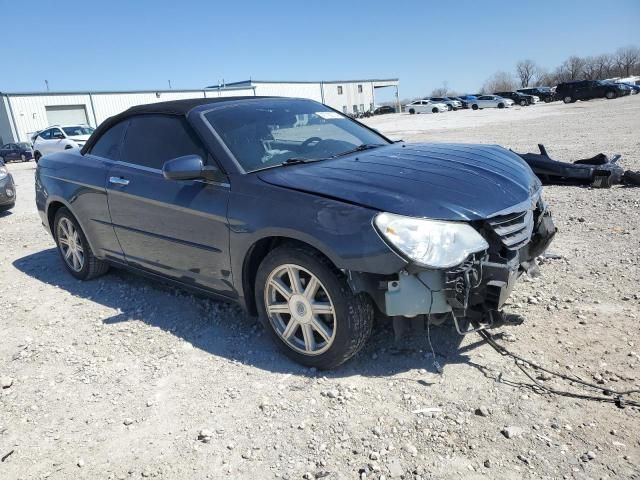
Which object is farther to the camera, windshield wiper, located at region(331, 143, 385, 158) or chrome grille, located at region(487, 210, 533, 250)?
windshield wiper, located at region(331, 143, 385, 158)

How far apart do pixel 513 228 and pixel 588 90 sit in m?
46.5

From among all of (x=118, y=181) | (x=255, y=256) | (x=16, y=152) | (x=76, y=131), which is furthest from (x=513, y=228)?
(x=16, y=152)

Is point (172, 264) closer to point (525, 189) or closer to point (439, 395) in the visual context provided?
point (439, 395)

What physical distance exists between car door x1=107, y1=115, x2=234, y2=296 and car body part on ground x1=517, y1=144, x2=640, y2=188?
508cm

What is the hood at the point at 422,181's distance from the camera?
273 centimetres

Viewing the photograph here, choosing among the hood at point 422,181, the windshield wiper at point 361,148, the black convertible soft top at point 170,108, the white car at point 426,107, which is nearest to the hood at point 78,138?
the black convertible soft top at point 170,108

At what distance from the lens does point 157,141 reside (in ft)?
13.0

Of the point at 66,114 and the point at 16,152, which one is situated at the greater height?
the point at 66,114

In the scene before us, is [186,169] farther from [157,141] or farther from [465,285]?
[465,285]

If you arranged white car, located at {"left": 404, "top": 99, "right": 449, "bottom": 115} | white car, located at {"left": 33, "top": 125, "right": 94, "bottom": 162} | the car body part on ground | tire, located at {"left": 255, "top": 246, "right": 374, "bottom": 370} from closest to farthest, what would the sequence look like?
tire, located at {"left": 255, "top": 246, "right": 374, "bottom": 370}
the car body part on ground
white car, located at {"left": 33, "top": 125, "right": 94, "bottom": 162}
white car, located at {"left": 404, "top": 99, "right": 449, "bottom": 115}

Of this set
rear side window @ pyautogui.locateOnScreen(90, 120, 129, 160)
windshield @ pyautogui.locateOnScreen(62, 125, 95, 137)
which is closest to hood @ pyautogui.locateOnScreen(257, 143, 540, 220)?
rear side window @ pyautogui.locateOnScreen(90, 120, 129, 160)

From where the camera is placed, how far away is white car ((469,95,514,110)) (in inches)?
1994

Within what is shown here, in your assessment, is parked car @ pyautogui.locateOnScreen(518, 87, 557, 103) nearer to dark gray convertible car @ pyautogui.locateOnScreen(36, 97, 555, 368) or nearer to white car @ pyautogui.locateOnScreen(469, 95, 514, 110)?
white car @ pyautogui.locateOnScreen(469, 95, 514, 110)

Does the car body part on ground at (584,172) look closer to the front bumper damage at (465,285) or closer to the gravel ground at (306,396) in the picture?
the gravel ground at (306,396)
